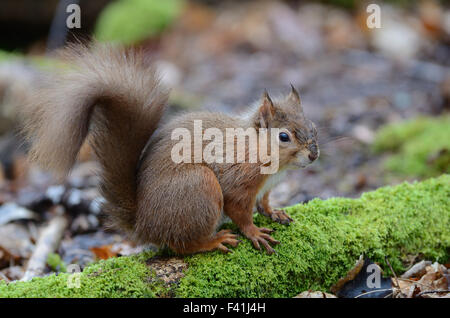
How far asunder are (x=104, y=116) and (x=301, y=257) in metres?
1.37

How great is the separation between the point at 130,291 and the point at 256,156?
103 cm

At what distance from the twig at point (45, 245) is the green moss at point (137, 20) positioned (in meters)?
5.93

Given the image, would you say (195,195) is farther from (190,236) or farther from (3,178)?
(3,178)

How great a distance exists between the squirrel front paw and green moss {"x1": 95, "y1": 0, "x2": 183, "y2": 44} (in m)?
7.46

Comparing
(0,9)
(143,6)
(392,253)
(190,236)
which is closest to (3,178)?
(190,236)

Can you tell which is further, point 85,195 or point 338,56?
point 338,56

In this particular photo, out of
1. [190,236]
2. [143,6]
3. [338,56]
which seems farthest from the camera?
[143,6]

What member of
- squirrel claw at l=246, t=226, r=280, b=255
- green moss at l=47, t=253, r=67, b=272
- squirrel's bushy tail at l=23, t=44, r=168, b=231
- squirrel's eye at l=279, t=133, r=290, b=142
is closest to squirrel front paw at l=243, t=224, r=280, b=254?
squirrel claw at l=246, t=226, r=280, b=255

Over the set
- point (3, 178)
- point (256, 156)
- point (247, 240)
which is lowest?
point (247, 240)

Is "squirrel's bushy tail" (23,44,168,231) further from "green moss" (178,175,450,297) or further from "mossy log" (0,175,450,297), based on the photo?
"green moss" (178,175,450,297)

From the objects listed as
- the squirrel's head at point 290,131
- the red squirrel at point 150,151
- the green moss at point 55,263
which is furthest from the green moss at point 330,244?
the green moss at point 55,263

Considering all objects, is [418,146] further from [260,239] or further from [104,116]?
[104,116]

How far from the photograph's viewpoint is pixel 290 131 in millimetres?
2881

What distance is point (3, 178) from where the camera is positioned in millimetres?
6062
